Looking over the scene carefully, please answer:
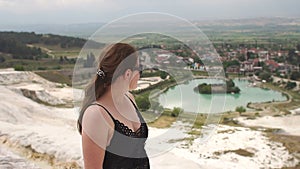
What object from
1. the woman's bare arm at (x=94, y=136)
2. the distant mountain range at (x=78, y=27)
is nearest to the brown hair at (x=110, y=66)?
the woman's bare arm at (x=94, y=136)

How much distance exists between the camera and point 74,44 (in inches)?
2041

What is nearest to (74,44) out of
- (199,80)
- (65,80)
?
(65,80)

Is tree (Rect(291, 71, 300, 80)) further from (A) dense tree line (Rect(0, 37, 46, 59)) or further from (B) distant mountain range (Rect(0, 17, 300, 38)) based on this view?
(A) dense tree line (Rect(0, 37, 46, 59))

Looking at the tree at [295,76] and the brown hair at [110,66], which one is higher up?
the brown hair at [110,66]

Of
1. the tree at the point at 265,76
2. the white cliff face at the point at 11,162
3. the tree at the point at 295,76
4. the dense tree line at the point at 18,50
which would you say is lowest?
the tree at the point at 265,76

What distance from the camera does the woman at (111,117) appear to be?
175 centimetres

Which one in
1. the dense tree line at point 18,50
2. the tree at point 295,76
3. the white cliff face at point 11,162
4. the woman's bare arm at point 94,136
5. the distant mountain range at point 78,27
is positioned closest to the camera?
the woman's bare arm at point 94,136

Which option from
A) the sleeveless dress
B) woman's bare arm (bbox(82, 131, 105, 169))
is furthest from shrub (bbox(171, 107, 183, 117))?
woman's bare arm (bbox(82, 131, 105, 169))

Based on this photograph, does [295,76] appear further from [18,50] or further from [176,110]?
[176,110]

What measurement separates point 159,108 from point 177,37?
470mm

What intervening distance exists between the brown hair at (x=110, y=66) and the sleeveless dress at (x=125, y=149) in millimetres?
81

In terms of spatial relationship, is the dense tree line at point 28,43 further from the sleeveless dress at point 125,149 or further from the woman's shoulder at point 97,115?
the woman's shoulder at point 97,115

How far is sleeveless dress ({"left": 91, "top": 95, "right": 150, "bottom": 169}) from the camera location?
1.85 meters

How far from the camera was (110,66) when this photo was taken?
1.81 m
